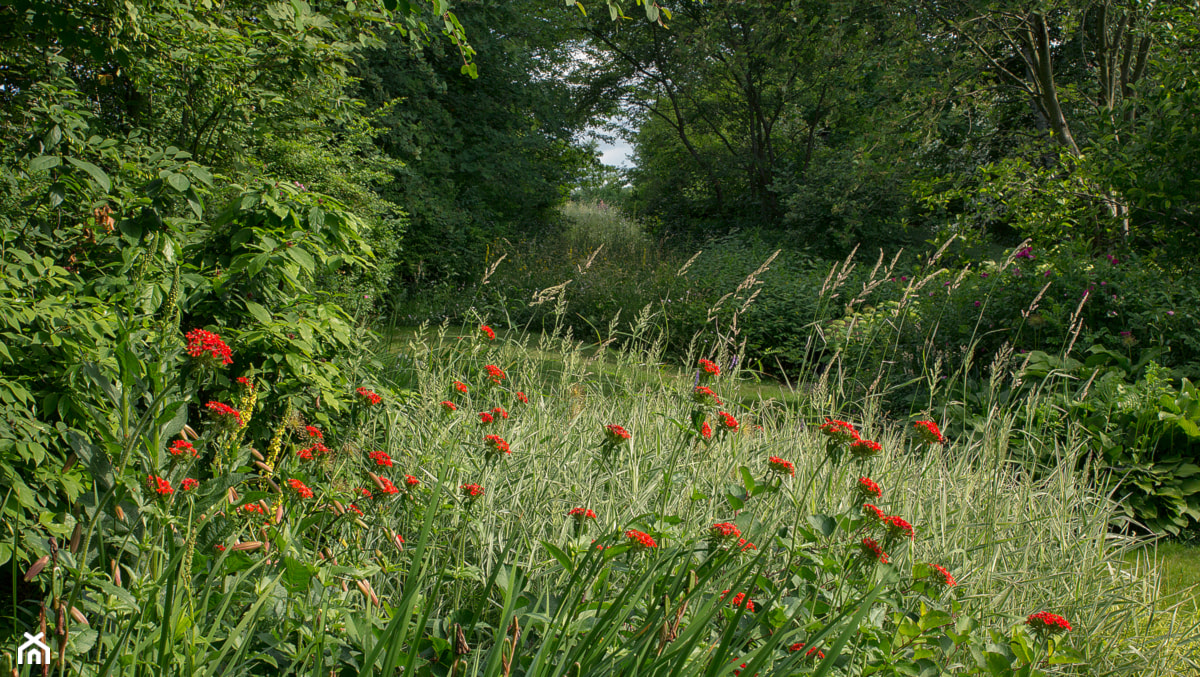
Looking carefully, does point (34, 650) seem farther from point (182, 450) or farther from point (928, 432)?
point (928, 432)

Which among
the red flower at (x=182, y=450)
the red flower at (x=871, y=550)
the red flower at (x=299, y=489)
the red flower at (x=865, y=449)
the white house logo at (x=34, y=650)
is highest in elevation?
the red flower at (x=865, y=449)

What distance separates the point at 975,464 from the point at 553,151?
33.6ft

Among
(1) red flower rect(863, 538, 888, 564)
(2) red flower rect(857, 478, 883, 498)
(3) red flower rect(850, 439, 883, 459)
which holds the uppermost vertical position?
(3) red flower rect(850, 439, 883, 459)

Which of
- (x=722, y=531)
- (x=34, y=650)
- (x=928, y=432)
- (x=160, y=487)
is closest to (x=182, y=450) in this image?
(x=160, y=487)

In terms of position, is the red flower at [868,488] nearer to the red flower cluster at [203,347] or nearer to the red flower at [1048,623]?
the red flower at [1048,623]

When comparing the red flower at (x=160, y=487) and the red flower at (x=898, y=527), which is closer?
the red flower at (x=160, y=487)

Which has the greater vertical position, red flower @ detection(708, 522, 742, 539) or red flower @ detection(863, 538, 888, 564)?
red flower @ detection(863, 538, 888, 564)

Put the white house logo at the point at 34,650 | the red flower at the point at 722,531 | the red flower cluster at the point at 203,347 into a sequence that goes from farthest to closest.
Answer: the red flower at the point at 722,531
the red flower cluster at the point at 203,347
the white house logo at the point at 34,650

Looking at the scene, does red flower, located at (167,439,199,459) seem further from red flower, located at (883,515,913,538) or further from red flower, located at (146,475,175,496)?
red flower, located at (883,515,913,538)

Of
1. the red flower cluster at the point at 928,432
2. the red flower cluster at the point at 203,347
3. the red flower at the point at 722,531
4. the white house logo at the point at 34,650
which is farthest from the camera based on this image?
the red flower cluster at the point at 928,432

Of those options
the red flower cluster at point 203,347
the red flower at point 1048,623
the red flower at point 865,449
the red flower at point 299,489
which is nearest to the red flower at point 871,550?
the red flower at point 865,449

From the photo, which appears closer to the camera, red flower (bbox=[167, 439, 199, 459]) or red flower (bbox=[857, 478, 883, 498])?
red flower (bbox=[167, 439, 199, 459])

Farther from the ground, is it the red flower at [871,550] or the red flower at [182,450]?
the red flower at [871,550]

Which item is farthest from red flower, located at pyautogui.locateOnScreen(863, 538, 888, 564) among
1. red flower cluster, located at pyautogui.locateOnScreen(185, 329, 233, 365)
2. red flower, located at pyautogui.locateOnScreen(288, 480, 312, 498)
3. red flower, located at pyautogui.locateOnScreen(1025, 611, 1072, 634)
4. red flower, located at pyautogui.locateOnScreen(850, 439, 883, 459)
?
red flower cluster, located at pyautogui.locateOnScreen(185, 329, 233, 365)
